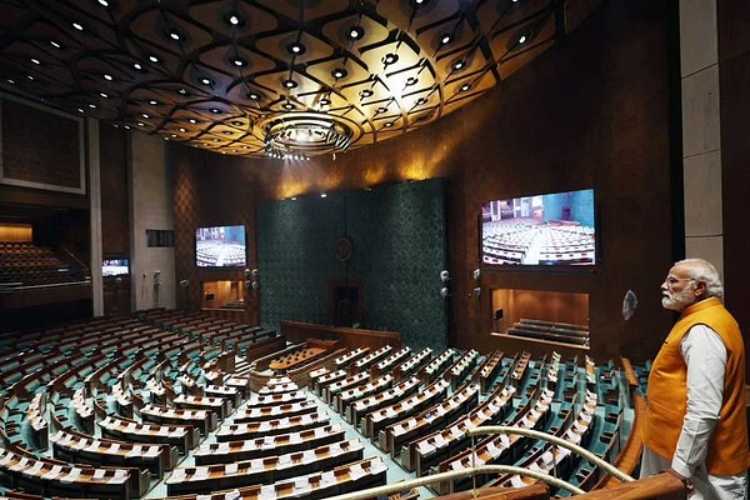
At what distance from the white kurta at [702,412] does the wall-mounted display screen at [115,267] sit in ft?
65.0

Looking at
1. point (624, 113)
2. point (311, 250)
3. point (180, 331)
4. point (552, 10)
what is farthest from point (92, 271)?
point (624, 113)

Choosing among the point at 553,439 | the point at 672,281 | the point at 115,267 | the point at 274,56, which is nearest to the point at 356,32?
the point at 274,56

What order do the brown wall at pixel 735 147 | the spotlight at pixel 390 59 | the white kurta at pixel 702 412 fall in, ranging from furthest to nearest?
the spotlight at pixel 390 59 → the brown wall at pixel 735 147 → the white kurta at pixel 702 412

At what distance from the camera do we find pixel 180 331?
14.4 meters

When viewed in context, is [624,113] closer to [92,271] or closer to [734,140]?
[734,140]

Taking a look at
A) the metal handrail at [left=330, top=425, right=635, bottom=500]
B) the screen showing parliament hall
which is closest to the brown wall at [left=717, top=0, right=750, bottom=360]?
the screen showing parliament hall

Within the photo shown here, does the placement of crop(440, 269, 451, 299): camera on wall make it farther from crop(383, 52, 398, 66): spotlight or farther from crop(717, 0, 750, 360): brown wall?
crop(717, 0, 750, 360): brown wall

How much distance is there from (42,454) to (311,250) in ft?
34.7

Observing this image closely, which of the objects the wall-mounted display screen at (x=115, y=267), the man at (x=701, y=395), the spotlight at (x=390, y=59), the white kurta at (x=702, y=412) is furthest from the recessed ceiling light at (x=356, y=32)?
the wall-mounted display screen at (x=115, y=267)

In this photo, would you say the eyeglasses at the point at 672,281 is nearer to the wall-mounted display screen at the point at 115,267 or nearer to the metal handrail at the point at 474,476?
the metal handrail at the point at 474,476

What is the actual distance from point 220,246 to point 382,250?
9079 millimetres

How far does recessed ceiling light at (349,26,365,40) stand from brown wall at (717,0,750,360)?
556 cm

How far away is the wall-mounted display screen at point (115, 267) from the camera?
16062 millimetres

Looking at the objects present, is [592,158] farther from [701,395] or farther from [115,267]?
[115,267]
